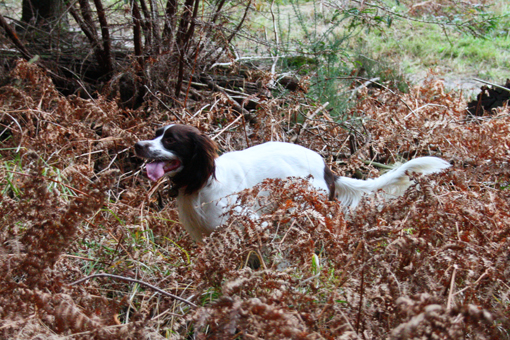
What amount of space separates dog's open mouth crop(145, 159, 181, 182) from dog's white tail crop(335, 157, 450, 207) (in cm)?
133

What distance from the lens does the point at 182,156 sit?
3271 millimetres

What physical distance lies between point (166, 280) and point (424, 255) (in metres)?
1.44

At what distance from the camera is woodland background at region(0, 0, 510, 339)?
198 centimetres

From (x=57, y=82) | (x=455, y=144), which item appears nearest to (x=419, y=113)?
(x=455, y=144)

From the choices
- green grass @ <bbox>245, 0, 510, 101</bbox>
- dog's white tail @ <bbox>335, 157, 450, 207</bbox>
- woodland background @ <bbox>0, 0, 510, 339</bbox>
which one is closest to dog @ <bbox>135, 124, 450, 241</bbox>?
dog's white tail @ <bbox>335, 157, 450, 207</bbox>

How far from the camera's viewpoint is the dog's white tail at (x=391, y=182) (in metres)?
3.23

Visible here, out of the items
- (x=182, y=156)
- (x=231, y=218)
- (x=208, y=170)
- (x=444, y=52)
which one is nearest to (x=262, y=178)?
(x=208, y=170)

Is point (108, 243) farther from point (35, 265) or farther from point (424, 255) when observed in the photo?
point (424, 255)

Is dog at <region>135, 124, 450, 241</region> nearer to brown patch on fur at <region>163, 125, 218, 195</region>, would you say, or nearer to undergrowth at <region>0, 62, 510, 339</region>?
brown patch on fur at <region>163, 125, 218, 195</region>

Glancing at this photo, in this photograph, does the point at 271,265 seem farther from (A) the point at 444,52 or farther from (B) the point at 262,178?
(A) the point at 444,52

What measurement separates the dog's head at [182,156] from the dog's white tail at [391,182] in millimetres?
1126

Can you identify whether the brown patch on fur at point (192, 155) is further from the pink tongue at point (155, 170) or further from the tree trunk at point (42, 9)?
the tree trunk at point (42, 9)

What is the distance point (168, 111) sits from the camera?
4.98 metres

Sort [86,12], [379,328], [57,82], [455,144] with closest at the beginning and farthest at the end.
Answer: [379,328], [455,144], [86,12], [57,82]
